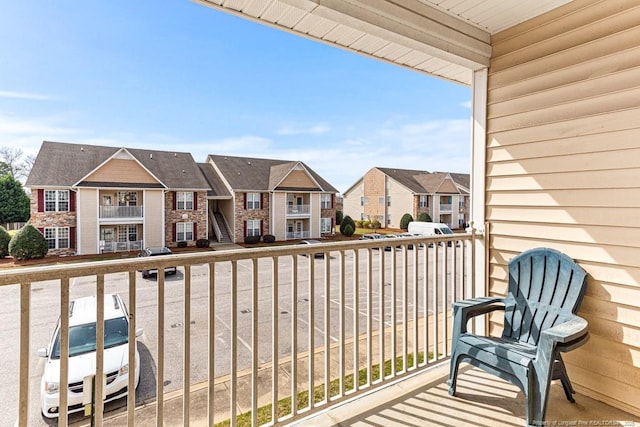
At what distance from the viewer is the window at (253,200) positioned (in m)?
4.10

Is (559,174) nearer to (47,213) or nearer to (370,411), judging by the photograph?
(370,411)

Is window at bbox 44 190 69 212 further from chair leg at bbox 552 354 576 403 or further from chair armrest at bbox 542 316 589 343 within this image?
chair leg at bbox 552 354 576 403

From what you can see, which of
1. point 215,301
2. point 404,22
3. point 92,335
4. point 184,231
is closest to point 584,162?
point 404,22

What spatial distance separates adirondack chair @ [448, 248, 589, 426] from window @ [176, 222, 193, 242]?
2073 mm

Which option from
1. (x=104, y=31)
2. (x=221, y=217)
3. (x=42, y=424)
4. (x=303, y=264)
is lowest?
(x=42, y=424)

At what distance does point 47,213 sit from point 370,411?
8.43 ft

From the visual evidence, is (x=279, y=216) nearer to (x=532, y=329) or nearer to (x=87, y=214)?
(x=87, y=214)

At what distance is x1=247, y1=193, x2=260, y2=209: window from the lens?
410 cm

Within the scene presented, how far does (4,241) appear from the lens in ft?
5.25

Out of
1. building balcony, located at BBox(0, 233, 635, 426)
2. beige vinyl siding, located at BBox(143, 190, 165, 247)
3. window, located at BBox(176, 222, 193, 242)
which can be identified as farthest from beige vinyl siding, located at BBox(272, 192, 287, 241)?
building balcony, located at BBox(0, 233, 635, 426)

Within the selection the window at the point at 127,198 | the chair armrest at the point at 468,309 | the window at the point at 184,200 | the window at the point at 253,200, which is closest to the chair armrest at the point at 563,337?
the chair armrest at the point at 468,309

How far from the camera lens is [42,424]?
215 cm

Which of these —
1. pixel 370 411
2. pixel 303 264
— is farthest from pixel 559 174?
pixel 370 411

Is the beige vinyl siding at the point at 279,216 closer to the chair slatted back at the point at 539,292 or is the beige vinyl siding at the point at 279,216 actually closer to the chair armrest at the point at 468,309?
the chair armrest at the point at 468,309
